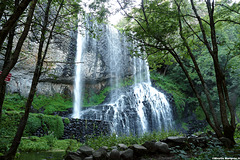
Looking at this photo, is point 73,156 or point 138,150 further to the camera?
point 138,150

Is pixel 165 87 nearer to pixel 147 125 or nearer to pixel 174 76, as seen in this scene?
pixel 174 76

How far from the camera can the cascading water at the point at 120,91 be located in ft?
42.5

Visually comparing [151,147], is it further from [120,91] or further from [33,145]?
[120,91]

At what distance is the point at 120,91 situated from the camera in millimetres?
19109

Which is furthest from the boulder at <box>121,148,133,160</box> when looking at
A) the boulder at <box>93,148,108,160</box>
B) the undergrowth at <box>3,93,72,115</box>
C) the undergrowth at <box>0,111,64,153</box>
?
the undergrowth at <box>3,93,72,115</box>

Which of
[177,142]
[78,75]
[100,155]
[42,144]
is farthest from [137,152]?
[78,75]

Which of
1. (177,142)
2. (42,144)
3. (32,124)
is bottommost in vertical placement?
(42,144)

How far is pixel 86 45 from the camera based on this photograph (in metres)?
17.9

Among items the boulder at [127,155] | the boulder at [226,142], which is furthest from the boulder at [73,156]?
the boulder at [226,142]

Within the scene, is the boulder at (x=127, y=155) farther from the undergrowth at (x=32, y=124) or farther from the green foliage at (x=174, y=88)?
the green foliage at (x=174, y=88)

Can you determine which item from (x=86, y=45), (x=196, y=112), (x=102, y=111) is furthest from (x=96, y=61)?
(x=196, y=112)

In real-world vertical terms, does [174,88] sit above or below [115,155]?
above

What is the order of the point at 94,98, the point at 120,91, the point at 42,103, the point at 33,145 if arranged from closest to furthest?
1. the point at 33,145
2. the point at 42,103
3. the point at 94,98
4. the point at 120,91

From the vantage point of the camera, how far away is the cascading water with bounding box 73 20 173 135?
13.0 m
